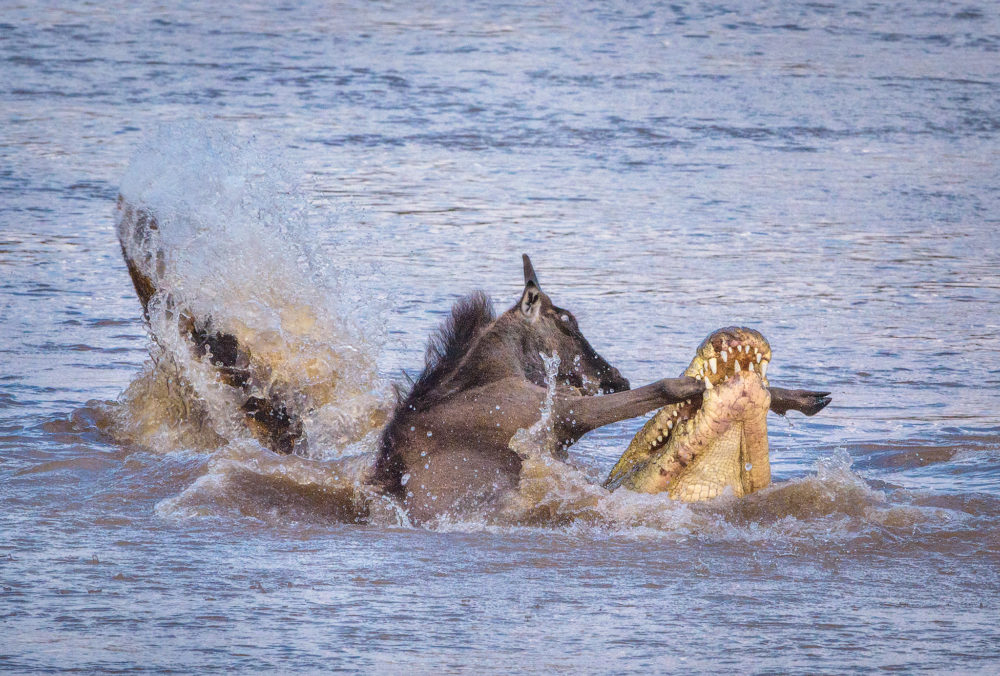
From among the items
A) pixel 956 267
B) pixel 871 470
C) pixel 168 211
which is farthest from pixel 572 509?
pixel 956 267

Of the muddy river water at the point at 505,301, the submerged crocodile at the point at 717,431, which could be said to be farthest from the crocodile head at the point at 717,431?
the muddy river water at the point at 505,301

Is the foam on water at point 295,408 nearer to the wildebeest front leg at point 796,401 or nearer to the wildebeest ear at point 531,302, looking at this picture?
the wildebeest ear at point 531,302

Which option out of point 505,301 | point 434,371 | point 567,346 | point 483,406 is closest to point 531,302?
point 567,346

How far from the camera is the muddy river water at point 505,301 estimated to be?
452 cm

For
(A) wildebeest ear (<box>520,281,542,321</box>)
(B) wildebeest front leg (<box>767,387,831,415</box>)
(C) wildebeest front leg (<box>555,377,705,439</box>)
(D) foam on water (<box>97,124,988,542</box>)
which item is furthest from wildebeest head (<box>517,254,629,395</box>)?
(B) wildebeest front leg (<box>767,387,831,415</box>)

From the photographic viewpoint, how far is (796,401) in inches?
226

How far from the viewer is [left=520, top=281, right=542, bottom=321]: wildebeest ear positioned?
6.46m

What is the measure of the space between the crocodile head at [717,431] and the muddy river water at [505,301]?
11 cm

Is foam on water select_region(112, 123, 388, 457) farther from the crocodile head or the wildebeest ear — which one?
Result: the crocodile head

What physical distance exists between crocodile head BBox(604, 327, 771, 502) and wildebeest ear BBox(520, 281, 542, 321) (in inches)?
34.0

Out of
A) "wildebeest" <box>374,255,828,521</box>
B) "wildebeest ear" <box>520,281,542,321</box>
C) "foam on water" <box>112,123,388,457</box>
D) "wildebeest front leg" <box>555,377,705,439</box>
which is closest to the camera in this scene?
"wildebeest front leg" <box>555,377,705,439</box>

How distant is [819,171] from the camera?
39.0 ft

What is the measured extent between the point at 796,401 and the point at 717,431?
0.38 m

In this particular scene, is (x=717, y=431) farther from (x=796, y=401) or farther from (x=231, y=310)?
(x=231, y=310)
